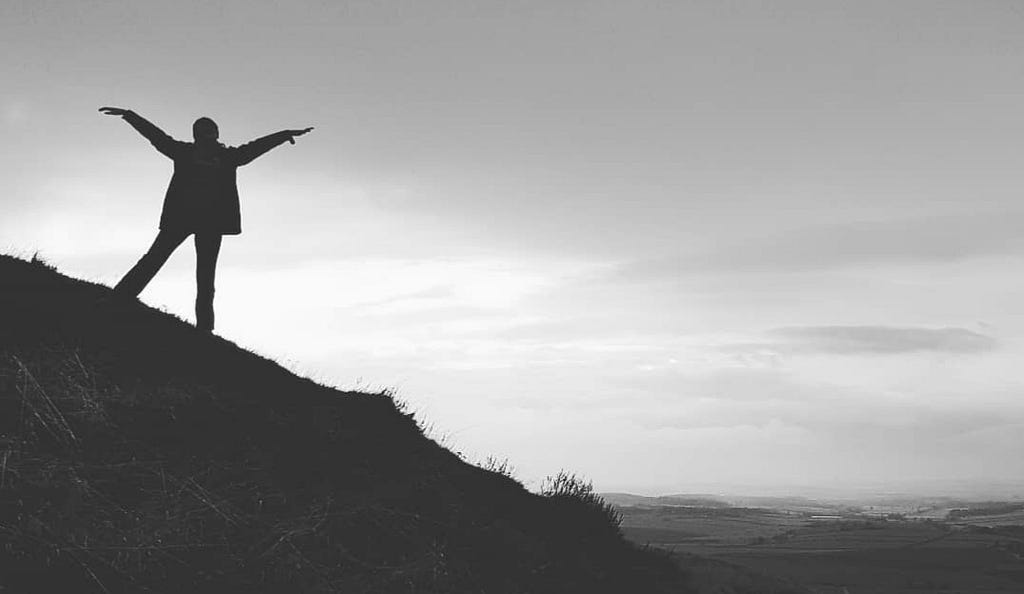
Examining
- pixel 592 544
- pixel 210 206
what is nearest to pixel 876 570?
pixel 592 544

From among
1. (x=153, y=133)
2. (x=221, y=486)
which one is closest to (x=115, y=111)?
(x=153, y=133)

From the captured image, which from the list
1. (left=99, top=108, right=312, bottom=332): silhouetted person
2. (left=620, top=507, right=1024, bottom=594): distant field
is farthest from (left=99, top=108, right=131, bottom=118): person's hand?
(left=620, top=507, right=1024, bottom=594): distant field

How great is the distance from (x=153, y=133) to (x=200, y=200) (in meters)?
1.06

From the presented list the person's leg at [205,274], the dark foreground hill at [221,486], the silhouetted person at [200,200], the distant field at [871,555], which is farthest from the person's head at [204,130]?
the distant field at [871,555]

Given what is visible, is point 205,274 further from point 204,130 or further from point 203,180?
point 204,130

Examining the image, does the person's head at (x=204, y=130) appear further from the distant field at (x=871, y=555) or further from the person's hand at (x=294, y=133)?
the distant field at (x=871, y=555)

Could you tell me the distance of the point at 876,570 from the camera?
53.4 m

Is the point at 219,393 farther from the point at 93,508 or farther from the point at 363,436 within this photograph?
the point at 93,508

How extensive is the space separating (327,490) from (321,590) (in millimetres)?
1639

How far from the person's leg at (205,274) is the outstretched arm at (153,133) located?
1.17 meters

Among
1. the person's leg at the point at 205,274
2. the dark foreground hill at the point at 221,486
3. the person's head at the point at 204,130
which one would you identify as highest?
the person's head at the point at 204,130

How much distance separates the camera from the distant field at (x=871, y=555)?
45.6 meters

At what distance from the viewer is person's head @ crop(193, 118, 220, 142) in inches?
392

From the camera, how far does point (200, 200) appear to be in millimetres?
9664
